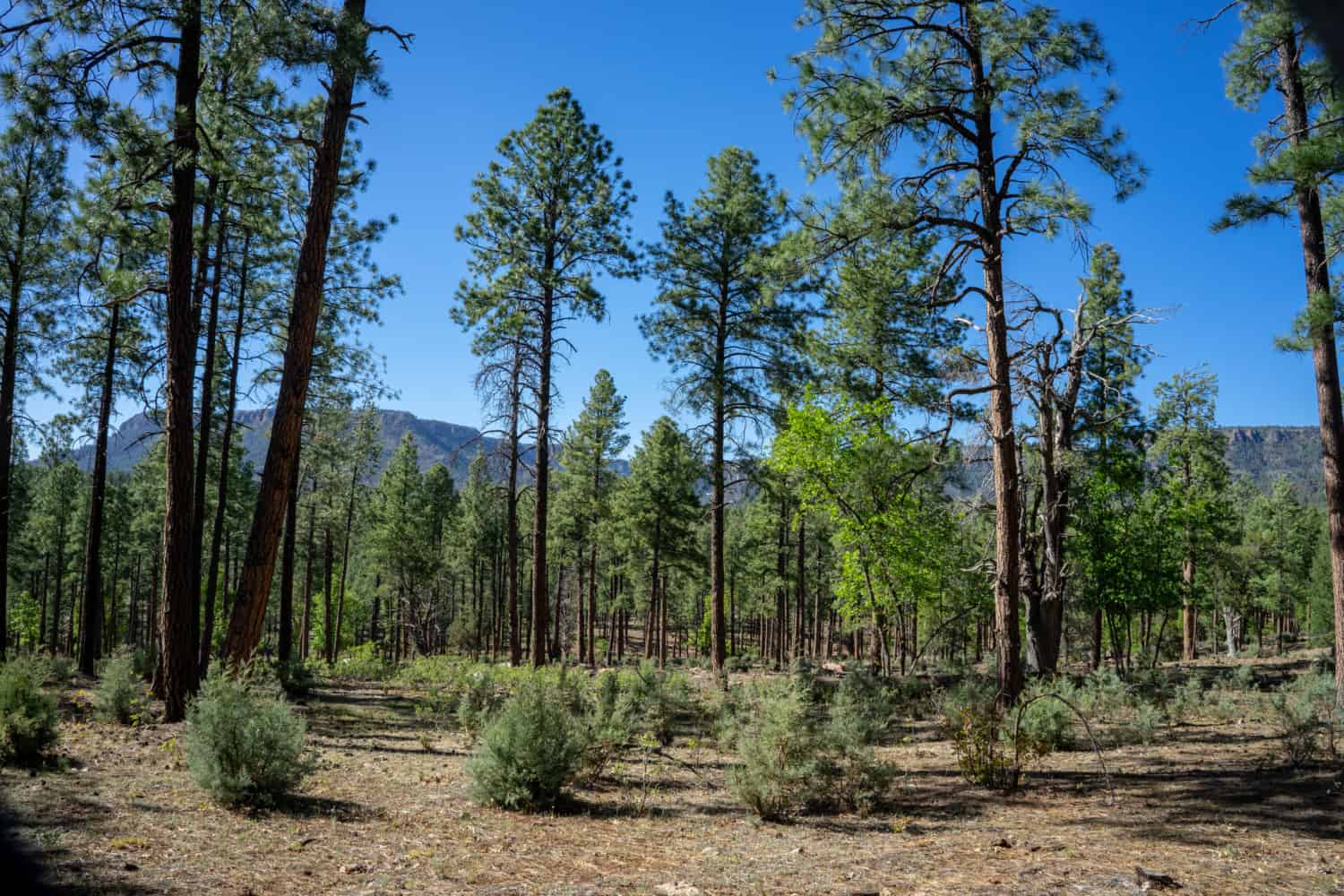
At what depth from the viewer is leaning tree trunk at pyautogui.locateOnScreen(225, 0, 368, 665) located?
920cm

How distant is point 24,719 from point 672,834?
6.22 m

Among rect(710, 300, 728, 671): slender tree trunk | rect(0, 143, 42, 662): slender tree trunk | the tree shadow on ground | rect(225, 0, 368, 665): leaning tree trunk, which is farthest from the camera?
rect(710, 300, 728, 671): slender tree trunk

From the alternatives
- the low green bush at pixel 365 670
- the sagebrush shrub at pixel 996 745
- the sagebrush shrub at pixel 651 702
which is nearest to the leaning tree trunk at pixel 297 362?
the sagebrush shrub at pixel 651 702

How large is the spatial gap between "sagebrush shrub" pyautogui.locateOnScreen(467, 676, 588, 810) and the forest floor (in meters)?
0.21

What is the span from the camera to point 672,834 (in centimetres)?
673

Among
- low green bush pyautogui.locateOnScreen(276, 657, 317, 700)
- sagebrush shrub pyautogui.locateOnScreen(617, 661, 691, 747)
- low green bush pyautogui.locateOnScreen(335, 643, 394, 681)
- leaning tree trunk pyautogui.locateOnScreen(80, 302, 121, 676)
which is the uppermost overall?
leaning tree trunk pyautogui.locateOnScreen(80, 302, 121, 676)

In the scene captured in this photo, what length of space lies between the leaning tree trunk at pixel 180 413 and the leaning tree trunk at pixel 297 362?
1.59 m

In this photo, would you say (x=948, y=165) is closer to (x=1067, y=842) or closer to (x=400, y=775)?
(x=1067, y=842)

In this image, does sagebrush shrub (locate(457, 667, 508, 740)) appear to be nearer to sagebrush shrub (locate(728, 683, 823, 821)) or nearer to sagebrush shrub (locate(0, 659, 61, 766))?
sagebrush shrub (locate(728, 683, 823, 821))

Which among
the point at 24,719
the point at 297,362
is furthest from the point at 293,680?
the point at 297,362

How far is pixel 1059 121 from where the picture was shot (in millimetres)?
9812

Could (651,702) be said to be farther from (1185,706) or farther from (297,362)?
(1185,706)

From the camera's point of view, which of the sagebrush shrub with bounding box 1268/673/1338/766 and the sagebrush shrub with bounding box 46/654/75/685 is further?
the sagebrush shrub with bounding box 46/654/75/685

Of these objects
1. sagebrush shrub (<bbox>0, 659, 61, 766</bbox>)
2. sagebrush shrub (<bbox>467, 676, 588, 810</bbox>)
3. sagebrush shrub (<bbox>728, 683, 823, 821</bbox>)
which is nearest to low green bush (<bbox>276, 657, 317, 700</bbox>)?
sagebrush shrub (<bbox>0, 659, 61, 766</bbox>)
